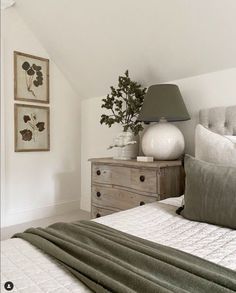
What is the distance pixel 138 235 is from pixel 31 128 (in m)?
2.40

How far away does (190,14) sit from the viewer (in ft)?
6.25

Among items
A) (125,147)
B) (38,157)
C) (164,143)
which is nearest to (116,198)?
(125,147)

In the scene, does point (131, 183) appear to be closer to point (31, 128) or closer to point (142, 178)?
point (142, 178)

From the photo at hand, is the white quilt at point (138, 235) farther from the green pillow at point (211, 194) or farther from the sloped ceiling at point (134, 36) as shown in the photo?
the sloped ceiling at point (134, 36)

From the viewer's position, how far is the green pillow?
1146mm

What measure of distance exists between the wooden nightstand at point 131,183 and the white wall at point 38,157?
107 cm

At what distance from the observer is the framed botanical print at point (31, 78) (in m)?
3.01

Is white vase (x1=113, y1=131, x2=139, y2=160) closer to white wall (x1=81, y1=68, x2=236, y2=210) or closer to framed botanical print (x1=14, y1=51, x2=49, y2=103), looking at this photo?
white wall (x1=81, y1=68, x2=236, y2=210)

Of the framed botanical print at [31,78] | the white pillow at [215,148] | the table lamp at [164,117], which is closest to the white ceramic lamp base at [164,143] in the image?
the table lamp at [164,117]

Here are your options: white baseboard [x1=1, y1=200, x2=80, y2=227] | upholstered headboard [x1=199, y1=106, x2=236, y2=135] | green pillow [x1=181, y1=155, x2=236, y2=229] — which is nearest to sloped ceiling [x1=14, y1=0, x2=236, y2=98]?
upholstered headboard [x1=199, y1=106, x2=236, y2=135]

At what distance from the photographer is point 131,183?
211 centimetres

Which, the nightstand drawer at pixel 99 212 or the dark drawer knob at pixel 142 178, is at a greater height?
the dark drawer knob at pixel 142 178

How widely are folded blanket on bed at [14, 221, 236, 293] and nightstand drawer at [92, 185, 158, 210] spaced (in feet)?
3.39

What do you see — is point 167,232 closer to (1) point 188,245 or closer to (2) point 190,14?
(1) point 188,245
